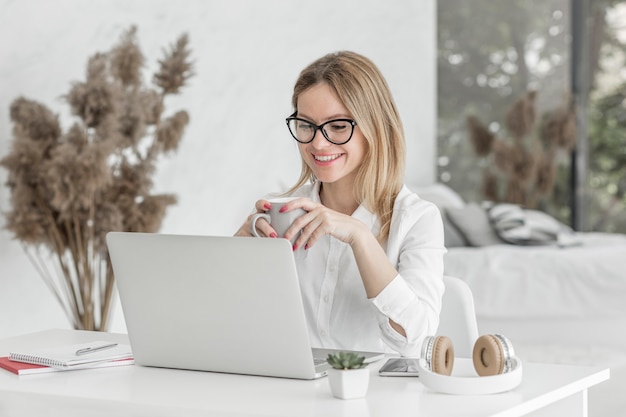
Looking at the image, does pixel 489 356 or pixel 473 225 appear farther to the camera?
pixel 473 225

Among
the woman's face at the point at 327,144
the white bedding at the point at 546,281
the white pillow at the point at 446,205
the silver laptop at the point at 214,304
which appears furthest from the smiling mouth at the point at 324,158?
the white pillow at the point at 446,205

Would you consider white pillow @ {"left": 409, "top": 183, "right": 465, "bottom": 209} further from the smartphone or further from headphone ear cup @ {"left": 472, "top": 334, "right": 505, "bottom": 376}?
headphone ear cup @ {"left": 472, "top": 334, "right": 505, "bottom": 376}

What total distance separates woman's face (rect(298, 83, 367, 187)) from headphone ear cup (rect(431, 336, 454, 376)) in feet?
1.83

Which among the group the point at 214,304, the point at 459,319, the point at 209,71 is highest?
the point at 209,71

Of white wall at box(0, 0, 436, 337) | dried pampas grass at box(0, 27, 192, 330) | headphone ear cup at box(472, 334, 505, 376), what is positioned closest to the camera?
headphone ear cup at box(472, 334, 505, 376)

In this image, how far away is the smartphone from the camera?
→ 1.42 metres

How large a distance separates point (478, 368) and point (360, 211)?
0.66m

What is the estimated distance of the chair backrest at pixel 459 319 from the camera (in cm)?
182

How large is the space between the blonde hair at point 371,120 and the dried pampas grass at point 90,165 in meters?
1.30

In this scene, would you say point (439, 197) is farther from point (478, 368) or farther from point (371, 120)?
point (478, 368)

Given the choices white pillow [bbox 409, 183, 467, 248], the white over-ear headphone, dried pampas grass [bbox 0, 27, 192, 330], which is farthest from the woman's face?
white pillow [bbox 409, 183, 467, 248]

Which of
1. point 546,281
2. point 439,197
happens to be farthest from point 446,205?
point 546,281

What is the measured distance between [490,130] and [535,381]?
5291mm

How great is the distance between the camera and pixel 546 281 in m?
4.12
